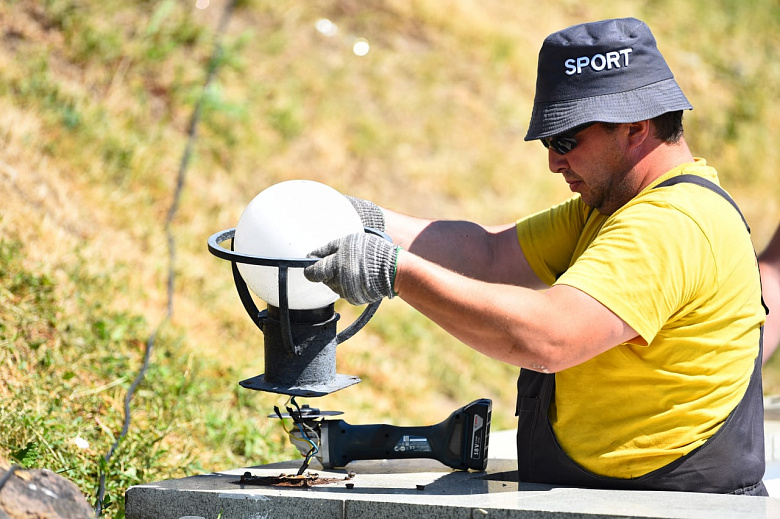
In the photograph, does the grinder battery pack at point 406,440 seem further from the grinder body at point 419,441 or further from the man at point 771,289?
the man at point 771,289

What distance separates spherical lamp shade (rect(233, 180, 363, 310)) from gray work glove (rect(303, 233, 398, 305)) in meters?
0.09

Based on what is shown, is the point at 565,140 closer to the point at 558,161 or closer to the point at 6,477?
the point at 558,161

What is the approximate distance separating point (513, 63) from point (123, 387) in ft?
25.7

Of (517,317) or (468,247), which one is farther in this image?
(468,247)

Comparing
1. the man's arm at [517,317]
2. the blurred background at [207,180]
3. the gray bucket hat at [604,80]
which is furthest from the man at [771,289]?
the blurred background at [207,180]

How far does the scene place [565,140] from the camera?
9.84 feet

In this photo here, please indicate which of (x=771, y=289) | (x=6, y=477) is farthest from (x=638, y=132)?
(x=6, y=477)

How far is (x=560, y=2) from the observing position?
42.6 ft

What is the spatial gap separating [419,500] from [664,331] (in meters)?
0.92

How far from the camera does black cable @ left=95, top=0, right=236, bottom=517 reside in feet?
12.7

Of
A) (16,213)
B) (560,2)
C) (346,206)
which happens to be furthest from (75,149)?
(560,2)

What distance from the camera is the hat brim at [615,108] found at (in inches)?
114

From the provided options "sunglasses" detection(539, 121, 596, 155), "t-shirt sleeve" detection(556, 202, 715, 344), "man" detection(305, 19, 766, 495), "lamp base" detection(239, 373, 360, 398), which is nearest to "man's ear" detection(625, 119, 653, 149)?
"man" detection(305, 19, 766, 495)

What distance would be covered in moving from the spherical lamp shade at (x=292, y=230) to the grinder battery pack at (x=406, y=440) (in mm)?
672
